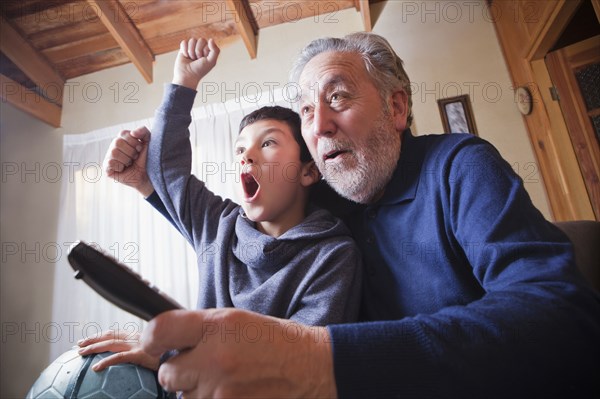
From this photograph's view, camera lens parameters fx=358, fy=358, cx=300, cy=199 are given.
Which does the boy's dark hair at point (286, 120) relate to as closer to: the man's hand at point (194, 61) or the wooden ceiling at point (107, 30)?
the man's hand at point (194, 61)

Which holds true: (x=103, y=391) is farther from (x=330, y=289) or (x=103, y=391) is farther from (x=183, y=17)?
(x=183, y=17)

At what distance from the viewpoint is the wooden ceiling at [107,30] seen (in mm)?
2609

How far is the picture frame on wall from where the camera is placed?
8.21ft

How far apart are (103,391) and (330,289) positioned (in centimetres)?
46

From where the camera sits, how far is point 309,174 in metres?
1.03

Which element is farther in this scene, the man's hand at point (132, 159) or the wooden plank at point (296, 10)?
the wooden plank at point (296, 10)

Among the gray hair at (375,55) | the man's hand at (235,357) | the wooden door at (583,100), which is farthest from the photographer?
the wooden door at (583,100)

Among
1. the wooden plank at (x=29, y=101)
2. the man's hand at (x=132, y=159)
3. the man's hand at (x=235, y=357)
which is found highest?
the wooden plank at (x=29, y=101)

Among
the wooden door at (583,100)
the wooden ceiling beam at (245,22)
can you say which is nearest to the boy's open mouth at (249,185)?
the wooden ceiling beam at (245,22)

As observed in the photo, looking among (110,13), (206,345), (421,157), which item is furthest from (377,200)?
(110,13)

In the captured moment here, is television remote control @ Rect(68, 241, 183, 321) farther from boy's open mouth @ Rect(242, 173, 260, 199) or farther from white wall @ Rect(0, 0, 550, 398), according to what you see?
white wall @ Rect(0, 0, 550, 398)

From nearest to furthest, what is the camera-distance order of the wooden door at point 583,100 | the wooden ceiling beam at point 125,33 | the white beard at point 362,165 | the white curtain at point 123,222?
the white beard at point 362,165 → the wooden door at point 583,100 → the wooden ceiling beam at point 125,33 → the white curtain at point 123,222

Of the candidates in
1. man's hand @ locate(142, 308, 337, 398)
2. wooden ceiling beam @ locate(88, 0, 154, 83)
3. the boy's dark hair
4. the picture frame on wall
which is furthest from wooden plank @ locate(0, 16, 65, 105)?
man's hand @ locate(142, 308, 337, 398)

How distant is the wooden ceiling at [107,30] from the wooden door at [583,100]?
52.1 inches
